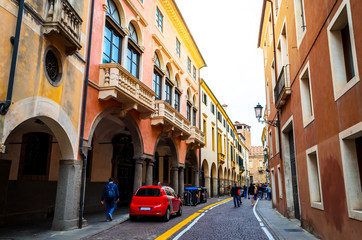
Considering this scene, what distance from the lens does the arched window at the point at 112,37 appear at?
1337cm

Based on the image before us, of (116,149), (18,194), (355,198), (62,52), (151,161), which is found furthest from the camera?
(116,149)

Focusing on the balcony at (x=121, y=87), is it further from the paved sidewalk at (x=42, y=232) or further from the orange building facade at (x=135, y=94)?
the paved sidewalk at (x=42, y=232)

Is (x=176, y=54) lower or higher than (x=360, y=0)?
higher

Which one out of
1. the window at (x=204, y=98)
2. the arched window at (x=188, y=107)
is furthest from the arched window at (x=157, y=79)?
the window at (x=204, y=98)

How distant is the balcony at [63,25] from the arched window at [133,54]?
226 inches

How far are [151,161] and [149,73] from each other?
5.37m

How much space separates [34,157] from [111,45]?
20.6 feet

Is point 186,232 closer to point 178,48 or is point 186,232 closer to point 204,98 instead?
point 178,48

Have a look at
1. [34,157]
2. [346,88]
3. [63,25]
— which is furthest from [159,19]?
[346,88]

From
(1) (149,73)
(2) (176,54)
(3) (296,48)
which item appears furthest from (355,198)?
(2) (176,54)

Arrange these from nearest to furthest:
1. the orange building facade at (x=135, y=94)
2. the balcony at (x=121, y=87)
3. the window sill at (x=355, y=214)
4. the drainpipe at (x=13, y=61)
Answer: the window sill at (x=355, y=214) → the drainpipe at (x=13, y=61) → the balcony at (x=121, y=87) → the orange building facade at (x=135, y=94)

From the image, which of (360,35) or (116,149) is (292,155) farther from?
(116,149)

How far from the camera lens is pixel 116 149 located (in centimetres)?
1839

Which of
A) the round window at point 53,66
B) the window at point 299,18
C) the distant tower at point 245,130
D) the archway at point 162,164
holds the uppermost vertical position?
the distant tower at point 245,130
